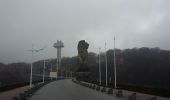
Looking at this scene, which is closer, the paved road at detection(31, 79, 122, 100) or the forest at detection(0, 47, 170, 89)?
the paved road at detection(31, 79, 122, 100)

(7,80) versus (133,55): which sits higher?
(133,55)

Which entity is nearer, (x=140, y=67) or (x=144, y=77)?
(x=144, y=77)

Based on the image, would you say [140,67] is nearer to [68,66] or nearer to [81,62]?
[81,62]

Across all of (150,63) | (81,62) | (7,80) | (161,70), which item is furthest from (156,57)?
(7,80)

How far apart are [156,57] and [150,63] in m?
5.02

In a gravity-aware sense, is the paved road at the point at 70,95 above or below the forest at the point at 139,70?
below

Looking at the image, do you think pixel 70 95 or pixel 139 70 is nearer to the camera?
pixel 70 95

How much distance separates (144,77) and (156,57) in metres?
10.8

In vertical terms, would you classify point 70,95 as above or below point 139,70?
below

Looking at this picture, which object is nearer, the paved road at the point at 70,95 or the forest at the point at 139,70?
the paved road at the point at 70,95

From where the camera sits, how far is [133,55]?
4532 inches

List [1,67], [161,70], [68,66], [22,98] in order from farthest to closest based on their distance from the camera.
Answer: [68,66] → [1,67] → [161,70] → [22,98]

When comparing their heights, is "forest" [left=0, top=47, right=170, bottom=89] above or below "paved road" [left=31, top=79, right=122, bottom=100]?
above

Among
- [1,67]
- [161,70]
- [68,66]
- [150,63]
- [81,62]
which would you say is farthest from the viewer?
[68,66]
